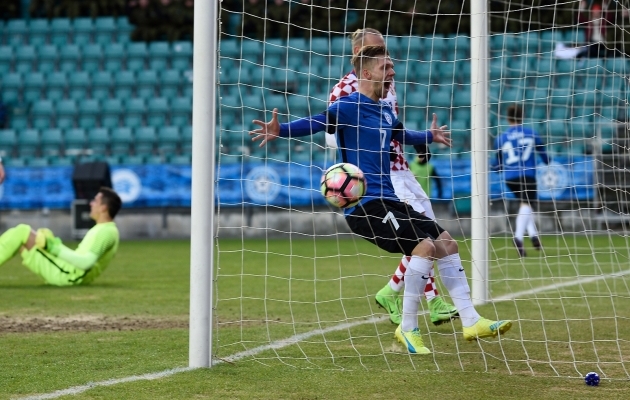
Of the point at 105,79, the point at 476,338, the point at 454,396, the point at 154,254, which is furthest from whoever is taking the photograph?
the point at 105,79

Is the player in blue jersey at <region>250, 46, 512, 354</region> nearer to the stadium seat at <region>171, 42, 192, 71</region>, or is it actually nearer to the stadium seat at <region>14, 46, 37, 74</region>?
the stadium seat at <region>171, 42, 192, 71</region>

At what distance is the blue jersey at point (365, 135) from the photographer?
18.9 feet

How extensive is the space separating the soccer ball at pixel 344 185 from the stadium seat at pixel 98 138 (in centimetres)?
1539

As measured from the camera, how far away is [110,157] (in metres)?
19.6

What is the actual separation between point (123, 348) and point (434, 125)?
240 centimetres

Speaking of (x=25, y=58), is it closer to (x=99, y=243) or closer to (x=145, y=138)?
(x=145, y=138)

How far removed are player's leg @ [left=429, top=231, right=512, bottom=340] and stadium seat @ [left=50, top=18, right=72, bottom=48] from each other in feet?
62.0

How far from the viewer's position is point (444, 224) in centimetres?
1755

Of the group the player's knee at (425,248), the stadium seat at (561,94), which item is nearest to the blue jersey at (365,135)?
the player's knee at (425,248)

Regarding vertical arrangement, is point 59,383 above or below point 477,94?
below

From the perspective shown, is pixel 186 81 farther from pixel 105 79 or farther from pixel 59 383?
pixel 59 383

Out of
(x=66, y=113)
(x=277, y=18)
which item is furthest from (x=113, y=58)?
(x=277, y=18)

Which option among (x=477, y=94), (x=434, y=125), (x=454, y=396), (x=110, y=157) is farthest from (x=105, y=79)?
(x=454, y=396)

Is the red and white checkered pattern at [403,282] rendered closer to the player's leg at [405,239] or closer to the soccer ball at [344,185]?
the player's leg at [405,239]
